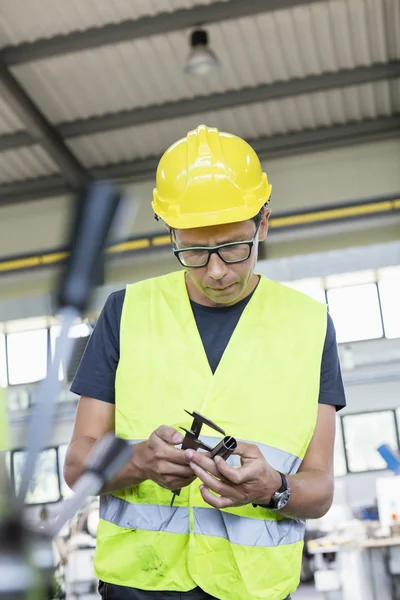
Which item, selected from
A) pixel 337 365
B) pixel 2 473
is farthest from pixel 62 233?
pixel 337 365

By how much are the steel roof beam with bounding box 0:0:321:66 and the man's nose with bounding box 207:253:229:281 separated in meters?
5.93

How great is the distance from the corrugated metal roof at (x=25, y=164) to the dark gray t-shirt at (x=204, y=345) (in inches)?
304

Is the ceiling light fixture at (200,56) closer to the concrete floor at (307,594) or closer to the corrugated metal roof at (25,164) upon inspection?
the corrugated metal roof at (25,164)

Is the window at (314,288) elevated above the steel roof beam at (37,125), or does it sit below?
below

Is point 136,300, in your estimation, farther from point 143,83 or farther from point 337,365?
point 143,83

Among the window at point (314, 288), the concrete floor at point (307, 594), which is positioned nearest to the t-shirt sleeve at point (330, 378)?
the concrete floor at point (307, 594)

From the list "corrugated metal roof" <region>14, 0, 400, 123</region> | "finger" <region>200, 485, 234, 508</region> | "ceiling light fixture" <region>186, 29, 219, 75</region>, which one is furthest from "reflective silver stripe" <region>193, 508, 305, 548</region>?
"corrugated metal roof" <region>14, 0, 400, 123</region>

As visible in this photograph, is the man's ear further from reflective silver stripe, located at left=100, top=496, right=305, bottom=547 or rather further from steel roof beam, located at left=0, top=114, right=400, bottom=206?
steel roof beam, located at left=0, top=114, right=400, bottom=206

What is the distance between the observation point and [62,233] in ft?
2.80

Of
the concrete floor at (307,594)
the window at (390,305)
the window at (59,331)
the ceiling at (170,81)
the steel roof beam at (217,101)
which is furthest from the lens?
the window at (390,305)

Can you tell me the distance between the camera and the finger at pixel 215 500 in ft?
5.05

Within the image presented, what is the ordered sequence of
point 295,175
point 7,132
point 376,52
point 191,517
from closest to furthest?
point 191,517
point 376,52
point 7,132
point 295,175

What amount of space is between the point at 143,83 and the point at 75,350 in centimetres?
780

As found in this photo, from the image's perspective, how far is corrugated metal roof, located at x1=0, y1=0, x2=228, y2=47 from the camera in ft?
23.4
